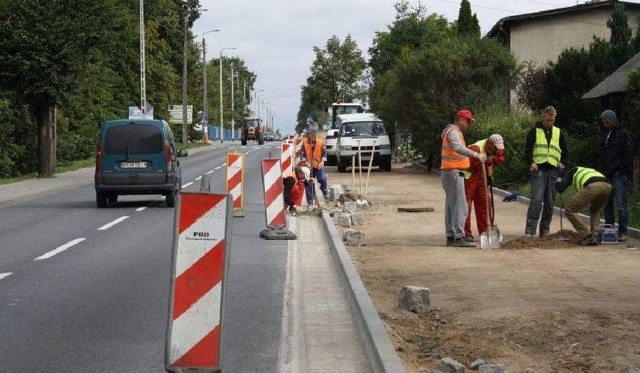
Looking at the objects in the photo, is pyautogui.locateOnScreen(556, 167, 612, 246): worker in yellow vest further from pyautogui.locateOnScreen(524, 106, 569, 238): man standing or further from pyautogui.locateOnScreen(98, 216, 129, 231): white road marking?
pyautogui.locateOnScreen(98, 216, 129, 231): white road marking

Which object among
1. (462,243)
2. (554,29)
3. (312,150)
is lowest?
(462,243)

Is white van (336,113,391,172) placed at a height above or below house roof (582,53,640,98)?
below

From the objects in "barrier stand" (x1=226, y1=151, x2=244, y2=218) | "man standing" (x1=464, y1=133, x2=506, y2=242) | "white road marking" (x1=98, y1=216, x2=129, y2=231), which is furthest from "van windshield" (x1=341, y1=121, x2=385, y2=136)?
"man standing" (x1=464, y1=133, x2=506, y2=242)

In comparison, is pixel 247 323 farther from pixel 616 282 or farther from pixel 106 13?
pixel 106 13

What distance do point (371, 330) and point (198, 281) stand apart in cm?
202

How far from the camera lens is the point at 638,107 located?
20188mm

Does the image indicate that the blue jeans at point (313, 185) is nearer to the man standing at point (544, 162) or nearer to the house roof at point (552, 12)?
the man standing at point (544, 162)

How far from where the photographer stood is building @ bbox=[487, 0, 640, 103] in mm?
45844

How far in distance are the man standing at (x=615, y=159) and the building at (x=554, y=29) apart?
95.1ft

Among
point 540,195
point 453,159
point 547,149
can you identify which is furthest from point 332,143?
point 453,159

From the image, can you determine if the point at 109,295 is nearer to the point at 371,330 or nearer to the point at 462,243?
the point at 371,330

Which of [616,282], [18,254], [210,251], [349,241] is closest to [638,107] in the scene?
[349,241]

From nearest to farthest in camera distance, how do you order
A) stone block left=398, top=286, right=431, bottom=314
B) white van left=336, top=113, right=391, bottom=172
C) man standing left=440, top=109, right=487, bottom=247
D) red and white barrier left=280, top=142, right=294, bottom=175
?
stone block left=398, top=286, right=431, bottom=314 → man standing left=440, top=109, right=487, bottom=247 → red and white barrier left=280, top=142, right=294, bottom=175 → white van left=336, top=113, right=391, bottom=172

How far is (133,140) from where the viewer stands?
25188 millimetres
